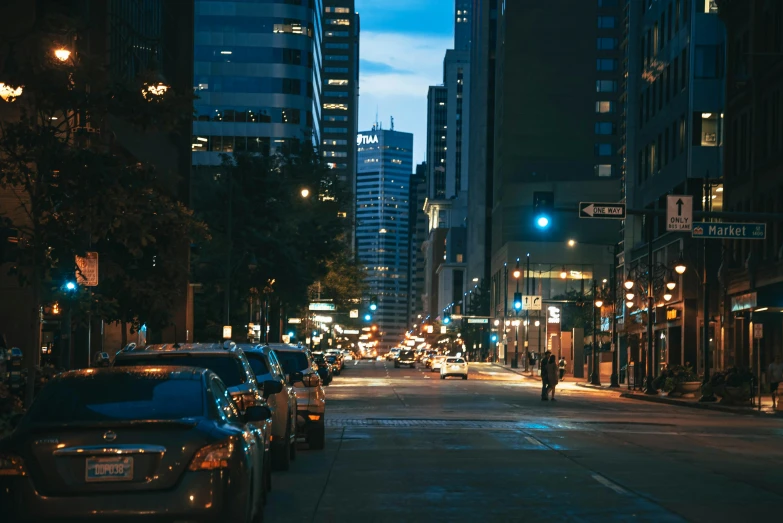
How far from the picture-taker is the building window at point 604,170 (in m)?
152

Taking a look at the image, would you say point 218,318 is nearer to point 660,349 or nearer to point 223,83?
point 660,349

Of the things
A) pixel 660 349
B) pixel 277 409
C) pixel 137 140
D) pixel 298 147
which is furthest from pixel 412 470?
pixel 660 349

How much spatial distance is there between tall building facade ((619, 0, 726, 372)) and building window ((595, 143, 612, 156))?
7055 cm

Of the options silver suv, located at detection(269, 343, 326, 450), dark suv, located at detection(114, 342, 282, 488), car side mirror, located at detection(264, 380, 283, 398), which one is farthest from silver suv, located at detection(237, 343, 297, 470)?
silver suv, located at detection(269, 343, 326, 450)

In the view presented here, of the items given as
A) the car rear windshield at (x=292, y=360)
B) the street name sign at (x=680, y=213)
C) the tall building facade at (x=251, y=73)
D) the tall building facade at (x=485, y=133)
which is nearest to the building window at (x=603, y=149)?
the tall building facade at (x=485, y=133)

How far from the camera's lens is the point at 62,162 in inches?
660

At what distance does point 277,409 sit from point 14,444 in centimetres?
750

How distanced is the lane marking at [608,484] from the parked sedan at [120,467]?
258 inches

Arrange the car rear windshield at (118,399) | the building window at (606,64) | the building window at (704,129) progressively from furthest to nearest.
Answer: the building window at (606,64) < the building window at (704,129) < the car rear windshield at (118,399)

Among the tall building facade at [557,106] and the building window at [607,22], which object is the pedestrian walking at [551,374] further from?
the building window at [607,22]

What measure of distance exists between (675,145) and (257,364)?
175 ft

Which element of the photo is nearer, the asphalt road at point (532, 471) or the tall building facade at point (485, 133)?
the asphalt road at point (532, 471)

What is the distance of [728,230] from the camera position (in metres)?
32.7

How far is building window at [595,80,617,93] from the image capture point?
15100 centimetres
